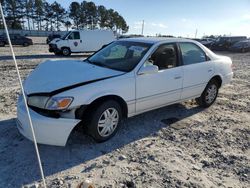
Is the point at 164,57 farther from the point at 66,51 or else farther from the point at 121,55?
the point at 66,51

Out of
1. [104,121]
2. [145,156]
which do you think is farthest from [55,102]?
[145,156]

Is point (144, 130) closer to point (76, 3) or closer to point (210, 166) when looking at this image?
point (210, 166)

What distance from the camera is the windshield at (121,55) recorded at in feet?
Result: 14.1

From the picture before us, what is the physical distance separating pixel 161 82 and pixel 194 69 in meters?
1.05

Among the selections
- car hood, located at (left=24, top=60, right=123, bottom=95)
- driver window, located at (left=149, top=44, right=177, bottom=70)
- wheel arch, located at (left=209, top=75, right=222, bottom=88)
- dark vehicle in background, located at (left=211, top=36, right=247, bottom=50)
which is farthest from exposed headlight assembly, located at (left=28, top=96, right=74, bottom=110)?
dark vehicle in background, located at (left=211, top=36, right=247, bottom=50)

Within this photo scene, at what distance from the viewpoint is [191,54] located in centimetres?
520

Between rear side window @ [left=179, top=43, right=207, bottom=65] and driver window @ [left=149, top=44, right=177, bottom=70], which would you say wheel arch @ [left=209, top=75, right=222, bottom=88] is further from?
driver window @ [left=149, top=44, right=177, bottom=70]

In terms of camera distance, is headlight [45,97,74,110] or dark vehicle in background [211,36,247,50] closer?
headlight [45,97,74,110]

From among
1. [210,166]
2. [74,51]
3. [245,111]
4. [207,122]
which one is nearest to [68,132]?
[210,166]

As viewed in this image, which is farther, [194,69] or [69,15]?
[69,15]

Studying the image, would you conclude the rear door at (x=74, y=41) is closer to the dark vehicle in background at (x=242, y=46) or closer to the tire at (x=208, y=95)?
the tire at (x=208, y=95)

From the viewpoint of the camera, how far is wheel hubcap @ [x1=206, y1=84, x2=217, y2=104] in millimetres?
5719

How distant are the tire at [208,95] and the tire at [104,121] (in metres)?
2.49

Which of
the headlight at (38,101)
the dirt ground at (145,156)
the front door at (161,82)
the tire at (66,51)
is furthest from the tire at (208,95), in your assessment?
the tire at (66,51)
